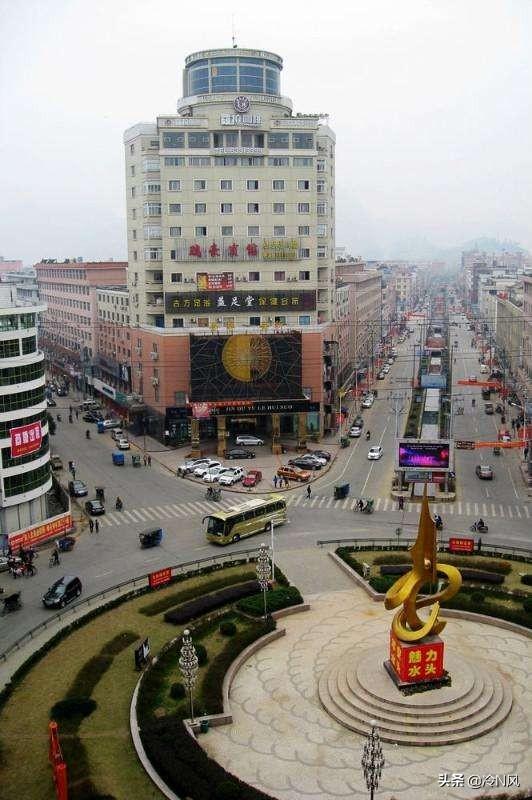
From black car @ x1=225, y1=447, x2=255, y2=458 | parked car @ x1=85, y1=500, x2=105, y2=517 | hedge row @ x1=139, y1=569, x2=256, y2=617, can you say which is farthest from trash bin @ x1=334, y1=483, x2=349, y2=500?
parked car @ x1=85, y1=500, x2=105, y2=517

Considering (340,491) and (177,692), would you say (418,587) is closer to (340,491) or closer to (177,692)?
(177,692)

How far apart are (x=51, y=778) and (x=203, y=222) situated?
53.8 metres

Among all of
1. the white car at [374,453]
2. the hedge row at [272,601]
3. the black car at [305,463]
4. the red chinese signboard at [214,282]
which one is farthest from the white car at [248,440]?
the hedge row at [272,601]

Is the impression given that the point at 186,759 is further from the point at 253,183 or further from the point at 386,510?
the point at 253,183

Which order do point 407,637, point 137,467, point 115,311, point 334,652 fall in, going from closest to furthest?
point 407,637 < point 334,652 < point 137,467 < point 115,311

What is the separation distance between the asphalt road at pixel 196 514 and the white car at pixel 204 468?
1206 mm

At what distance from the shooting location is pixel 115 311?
88.2m

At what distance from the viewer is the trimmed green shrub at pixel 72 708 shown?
24859mm

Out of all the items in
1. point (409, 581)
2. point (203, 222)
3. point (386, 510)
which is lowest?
point (386, 510)

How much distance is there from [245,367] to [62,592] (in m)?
31.3

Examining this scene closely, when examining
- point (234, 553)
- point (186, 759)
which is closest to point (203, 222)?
point (234, 553)

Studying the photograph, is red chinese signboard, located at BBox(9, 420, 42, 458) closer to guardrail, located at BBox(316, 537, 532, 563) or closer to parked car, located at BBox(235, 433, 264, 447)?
guardrail, located at BBox(316, 537, 532, 563)

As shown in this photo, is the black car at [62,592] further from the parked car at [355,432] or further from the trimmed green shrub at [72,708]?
the parked car at [355,432]

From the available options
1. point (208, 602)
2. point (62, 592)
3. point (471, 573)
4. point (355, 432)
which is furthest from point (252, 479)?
point (62, 592)
